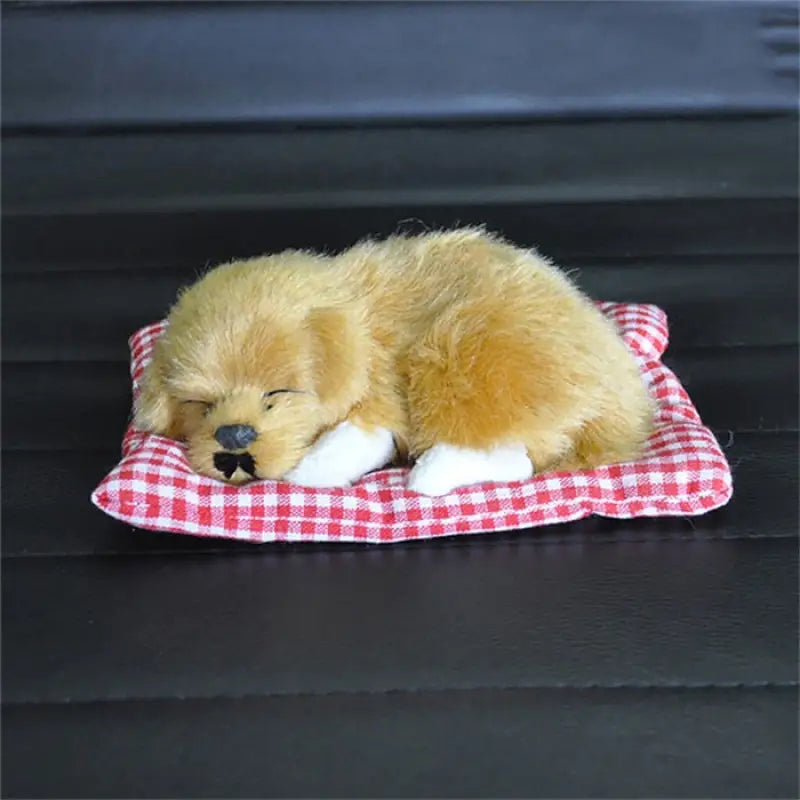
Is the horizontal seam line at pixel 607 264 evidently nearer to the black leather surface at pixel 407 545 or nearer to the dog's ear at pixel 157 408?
the black leather surface at pixel 407 545

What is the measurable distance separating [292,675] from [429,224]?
1099 millimetres

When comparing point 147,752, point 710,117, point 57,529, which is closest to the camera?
point 147,752

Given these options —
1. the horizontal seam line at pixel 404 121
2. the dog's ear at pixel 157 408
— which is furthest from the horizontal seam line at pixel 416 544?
the horizontal seam line at pixel 404 121

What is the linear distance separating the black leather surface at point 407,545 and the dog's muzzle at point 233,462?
0.08 meters

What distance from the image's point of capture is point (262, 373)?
1.06 meters

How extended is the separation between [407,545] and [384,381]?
156 mm

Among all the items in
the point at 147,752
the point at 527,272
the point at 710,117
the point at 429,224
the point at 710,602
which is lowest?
the point at 147,752

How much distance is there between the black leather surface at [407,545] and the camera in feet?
2.87

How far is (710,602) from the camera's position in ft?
3.31

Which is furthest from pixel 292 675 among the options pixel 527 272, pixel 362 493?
pixel 527 272

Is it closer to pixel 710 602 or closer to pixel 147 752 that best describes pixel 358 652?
pixel 147 752

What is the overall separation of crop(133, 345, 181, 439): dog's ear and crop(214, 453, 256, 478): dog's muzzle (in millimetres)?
86

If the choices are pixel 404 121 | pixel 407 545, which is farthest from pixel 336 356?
pixel 404 121

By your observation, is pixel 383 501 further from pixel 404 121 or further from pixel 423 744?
pixel 404 121
